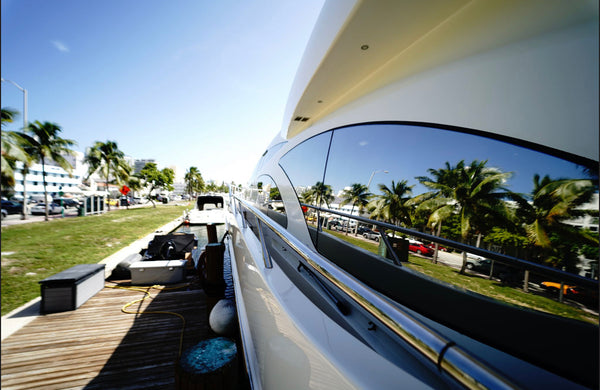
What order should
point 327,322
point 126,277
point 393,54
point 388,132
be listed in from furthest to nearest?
point 126,277
point 388,132
point 393,54
point 327,322

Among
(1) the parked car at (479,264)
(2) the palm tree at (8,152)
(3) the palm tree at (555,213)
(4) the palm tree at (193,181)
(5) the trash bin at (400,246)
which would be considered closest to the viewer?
(2) the palm tree at (8,152)

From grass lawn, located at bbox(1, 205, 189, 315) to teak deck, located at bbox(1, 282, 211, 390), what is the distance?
80 cm

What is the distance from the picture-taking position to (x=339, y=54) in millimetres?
1954

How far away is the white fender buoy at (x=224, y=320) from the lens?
3.26 metres

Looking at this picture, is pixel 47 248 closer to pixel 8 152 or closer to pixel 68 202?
pixel 8 152

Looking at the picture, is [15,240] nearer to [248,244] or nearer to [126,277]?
[248,244]

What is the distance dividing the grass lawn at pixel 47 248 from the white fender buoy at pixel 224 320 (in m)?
2.26

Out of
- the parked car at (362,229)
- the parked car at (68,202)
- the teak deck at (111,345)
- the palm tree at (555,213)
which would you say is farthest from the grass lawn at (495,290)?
the teak deck at (111,345)

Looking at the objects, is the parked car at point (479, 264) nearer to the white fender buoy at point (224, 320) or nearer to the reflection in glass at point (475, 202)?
the reflection in glass at point (475, 202)

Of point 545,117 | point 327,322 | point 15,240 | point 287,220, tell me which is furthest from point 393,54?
point 287,220

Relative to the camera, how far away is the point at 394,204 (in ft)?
6.39

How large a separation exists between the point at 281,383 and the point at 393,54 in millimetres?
2556

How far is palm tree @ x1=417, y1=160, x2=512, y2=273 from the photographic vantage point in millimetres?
1360

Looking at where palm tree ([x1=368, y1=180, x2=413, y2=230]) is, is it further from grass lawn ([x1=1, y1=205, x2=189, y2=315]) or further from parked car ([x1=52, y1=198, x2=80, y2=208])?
parked car ([x1=52, y1=198, x2=80, y2=208])
